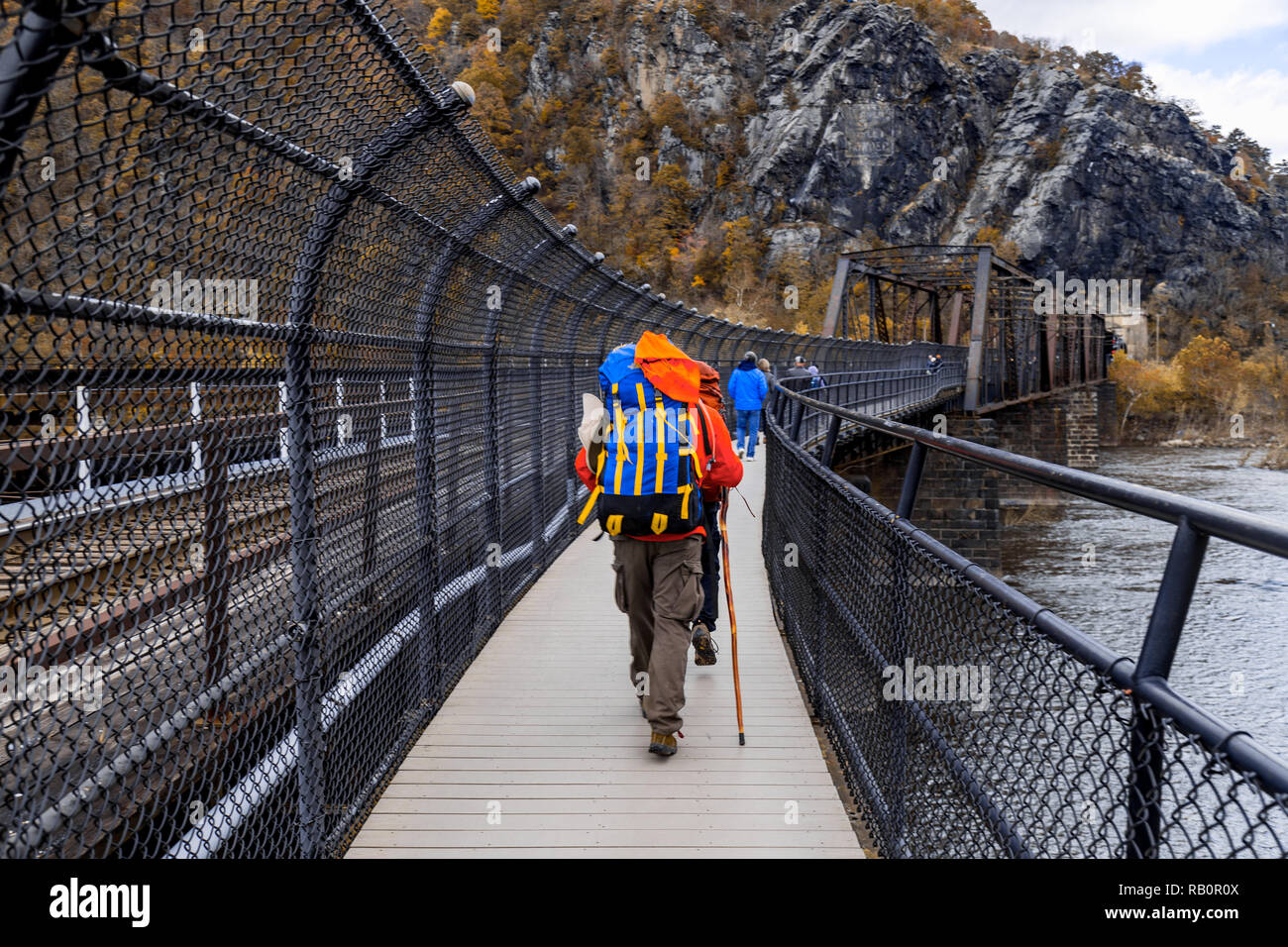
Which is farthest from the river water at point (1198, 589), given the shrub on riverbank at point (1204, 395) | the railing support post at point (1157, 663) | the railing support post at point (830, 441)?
the shrub on riverbank at point (1204, 395)

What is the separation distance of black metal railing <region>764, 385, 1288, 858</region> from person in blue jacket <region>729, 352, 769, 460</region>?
320 inches

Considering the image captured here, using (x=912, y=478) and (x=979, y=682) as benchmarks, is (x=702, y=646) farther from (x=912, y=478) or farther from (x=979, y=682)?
(x=979, y=682)

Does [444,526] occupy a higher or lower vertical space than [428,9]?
lower

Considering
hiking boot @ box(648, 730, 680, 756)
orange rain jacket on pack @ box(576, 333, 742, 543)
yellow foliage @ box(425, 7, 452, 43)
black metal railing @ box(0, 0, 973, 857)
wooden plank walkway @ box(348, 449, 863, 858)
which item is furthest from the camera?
yellow foliage @ box(425, 7, 452, 43)

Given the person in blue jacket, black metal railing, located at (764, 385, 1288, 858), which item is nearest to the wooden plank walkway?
black metal railing, located at (764, 385, 1288, 858)

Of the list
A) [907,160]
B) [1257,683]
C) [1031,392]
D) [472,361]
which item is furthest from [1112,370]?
[472,361]

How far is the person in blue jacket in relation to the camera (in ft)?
48.9

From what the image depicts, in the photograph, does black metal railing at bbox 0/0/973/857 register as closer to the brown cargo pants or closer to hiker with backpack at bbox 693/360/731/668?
the brown cargo pants

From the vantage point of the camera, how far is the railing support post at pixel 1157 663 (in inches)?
65.0

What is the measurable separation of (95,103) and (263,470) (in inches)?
52.8

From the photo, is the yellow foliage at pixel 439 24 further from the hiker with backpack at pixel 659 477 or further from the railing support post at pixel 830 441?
the hiker with backpack at pixel 659 477

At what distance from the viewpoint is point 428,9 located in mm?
108188
